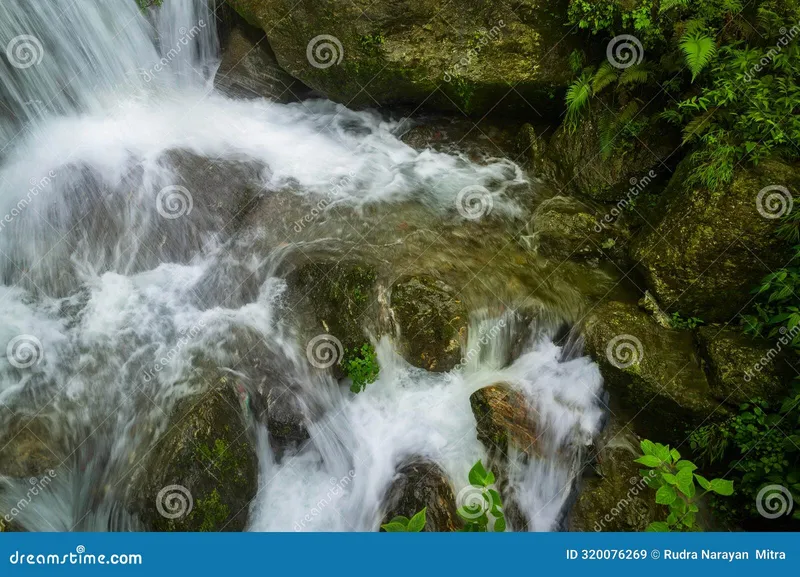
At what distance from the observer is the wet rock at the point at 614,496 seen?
5.51 m

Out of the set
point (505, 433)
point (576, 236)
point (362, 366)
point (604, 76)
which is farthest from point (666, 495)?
point (604, 76)

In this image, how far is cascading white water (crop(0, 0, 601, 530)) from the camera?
6102 millimetres

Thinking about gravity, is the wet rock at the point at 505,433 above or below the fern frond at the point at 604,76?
below

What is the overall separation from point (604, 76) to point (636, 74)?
1.29 ft

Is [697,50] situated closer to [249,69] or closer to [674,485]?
[674,485]

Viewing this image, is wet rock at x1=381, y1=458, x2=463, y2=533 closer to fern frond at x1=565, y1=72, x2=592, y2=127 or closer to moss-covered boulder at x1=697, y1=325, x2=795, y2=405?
moss-covered boulder at x1=697, y1=325, x2=795, y2=405

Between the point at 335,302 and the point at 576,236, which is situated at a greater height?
the point at 576,236

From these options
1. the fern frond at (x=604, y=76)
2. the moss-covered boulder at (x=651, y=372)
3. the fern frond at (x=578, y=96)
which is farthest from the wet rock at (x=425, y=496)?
the fern frond at (x=604, y=76)

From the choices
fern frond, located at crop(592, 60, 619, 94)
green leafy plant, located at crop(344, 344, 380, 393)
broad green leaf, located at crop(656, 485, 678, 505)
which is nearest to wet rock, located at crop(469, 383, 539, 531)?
green leafy plant, located at crop(344, 344, 380, 393)

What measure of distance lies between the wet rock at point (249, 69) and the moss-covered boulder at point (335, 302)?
4.00 m

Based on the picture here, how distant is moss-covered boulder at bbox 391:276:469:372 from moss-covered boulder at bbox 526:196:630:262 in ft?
5.28

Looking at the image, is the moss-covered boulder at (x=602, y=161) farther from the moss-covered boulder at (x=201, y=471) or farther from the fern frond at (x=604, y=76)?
the moss-covered boulder at (x=201, y=471)

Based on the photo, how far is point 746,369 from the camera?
5.79 m

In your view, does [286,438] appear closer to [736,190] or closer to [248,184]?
[248,184]
